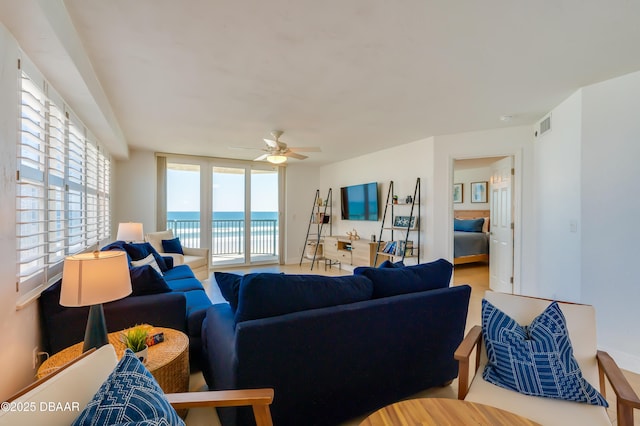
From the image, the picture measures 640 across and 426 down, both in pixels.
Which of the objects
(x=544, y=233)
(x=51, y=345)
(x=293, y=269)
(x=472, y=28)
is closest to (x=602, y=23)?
(x=472, y=28)

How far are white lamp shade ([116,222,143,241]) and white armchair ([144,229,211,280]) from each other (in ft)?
1.83

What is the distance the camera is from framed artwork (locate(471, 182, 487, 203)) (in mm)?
7066

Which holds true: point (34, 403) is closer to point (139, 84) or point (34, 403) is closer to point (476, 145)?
point (139, 84)

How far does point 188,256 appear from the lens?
4.68m

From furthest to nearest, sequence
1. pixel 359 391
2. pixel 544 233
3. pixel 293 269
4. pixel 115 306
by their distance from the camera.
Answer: pixel 293 269 → pixel 544 233 → pixel 115 306 → pixel 359 391

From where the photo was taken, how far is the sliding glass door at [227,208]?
18.6ft

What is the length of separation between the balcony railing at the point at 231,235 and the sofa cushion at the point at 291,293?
482 centimetres

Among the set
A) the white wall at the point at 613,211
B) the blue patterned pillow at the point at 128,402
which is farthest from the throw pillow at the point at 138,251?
the white wall at the point at 613,211

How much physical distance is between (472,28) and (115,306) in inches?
113

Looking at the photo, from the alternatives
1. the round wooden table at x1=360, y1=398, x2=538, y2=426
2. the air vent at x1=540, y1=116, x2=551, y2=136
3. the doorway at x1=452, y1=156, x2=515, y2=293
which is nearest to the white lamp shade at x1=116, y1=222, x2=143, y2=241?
the round wooden table at x1=360, y1=398, x2=538, y2=426

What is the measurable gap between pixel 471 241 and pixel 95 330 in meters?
6.25

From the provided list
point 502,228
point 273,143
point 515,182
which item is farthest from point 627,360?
point 273,143

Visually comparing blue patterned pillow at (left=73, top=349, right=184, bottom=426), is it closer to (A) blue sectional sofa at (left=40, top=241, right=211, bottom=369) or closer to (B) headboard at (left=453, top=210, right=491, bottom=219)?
(A) blue sectional sofa at (left=40, top=241, right=211, bottom=369)

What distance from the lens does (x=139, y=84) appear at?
2.51 metres
